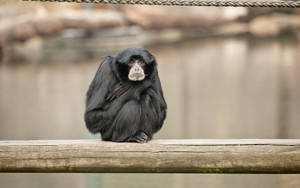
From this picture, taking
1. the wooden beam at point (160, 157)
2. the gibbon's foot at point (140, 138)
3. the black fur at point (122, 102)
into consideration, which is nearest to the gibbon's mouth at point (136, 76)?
the black fur at point (122, 102)

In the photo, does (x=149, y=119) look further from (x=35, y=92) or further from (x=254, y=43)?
(x=254, y=43)

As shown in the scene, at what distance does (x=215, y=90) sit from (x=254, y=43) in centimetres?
1150

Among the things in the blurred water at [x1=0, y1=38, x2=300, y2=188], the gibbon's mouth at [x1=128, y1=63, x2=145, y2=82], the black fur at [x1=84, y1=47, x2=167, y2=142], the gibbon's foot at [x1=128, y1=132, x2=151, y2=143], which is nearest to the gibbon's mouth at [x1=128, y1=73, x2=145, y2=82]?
the gibbon's mouth at [x1=128, y1=63, x2=145, y2=82]

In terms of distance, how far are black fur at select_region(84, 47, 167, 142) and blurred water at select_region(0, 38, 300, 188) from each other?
8.16ft

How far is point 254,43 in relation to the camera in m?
29.3

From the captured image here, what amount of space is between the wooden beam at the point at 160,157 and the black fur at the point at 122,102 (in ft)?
2.46

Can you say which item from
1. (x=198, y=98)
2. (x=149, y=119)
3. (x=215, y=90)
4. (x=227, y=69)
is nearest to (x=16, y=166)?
(x=149, y=119)

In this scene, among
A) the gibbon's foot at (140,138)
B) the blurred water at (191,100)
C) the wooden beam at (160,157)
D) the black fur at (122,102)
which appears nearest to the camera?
the wooden beam at (160,157)

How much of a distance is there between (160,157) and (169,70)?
17.9m

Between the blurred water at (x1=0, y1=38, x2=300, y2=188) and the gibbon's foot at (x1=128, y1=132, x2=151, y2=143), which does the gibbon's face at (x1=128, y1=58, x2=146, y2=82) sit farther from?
the blurred water at (x1=0, y1=38, x2=300, y2=188)

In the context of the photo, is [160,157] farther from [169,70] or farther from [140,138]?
[169,70]

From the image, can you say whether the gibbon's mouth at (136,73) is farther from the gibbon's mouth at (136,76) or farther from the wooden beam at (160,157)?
the wooden beam at (160,157)

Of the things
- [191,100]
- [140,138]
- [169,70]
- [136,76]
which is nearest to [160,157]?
[140,138]

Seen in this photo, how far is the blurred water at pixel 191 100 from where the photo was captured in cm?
852
